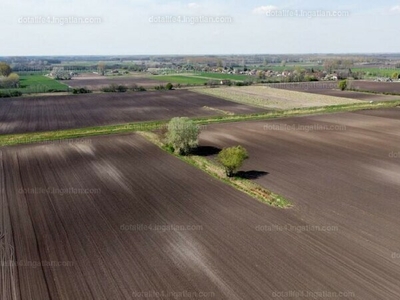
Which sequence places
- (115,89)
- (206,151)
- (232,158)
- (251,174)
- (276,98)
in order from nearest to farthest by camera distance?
(232,158)
(251,174)
(206,151)
(276,98)
(115,89)

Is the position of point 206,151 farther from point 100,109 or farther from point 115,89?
point 115,89

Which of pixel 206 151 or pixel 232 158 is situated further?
pixel 206 151

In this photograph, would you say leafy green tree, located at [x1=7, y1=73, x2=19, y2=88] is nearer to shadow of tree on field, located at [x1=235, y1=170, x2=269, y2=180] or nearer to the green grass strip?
the green grass strip

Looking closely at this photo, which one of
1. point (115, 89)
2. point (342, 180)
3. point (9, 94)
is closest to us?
point (342, 180)

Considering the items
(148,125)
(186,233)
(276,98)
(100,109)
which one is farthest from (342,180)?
(276,98)

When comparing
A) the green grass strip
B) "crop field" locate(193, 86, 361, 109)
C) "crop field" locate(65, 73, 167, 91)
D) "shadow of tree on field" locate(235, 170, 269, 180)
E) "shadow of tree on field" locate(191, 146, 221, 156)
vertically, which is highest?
"crop field" locate(65, 73, 167, 91)

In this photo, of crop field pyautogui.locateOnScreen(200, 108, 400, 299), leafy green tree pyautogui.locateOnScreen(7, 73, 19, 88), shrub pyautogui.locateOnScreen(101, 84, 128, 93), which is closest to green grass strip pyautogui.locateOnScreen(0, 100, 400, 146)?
crop field pyautogui.locateOnScreen(200, 108, 400, 299)
